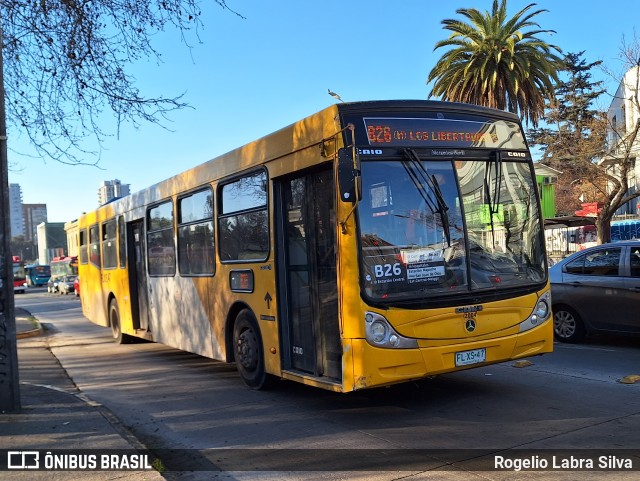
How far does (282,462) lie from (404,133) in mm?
3405

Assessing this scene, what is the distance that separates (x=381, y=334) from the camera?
5820 mm

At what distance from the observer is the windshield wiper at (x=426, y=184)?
20.2 ft

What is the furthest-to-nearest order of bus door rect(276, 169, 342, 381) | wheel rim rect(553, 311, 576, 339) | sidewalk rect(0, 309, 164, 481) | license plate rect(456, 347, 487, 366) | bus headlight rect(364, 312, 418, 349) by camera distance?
wheel rim rect(553, 311, 576, 339) → bus door rect(276, 169, 342, 381) → license plate rect(456, 347, 487, 366) → bus headlight rect(364, 312, 418, 349) → sidewalk rect(0, 309, 164, 481)

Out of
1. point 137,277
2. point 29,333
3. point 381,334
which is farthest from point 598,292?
point 29,333

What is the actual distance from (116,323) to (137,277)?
7.26 ft

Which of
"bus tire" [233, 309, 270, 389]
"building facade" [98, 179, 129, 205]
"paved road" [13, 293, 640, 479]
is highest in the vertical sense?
"building facade" [98, 179, 129, 205]

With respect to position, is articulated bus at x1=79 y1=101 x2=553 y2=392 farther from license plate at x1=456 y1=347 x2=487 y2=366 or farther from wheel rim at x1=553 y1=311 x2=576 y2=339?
wheel rim at x1=553 y1=311 x2=576 y2=339

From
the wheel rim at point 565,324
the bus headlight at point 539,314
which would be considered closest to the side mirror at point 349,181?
the bus headlight at point 539,314

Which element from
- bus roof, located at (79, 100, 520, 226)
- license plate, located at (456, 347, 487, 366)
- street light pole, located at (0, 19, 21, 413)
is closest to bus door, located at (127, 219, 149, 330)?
bus roof, located at (79, 100, 520, 226)

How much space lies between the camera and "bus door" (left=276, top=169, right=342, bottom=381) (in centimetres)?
636

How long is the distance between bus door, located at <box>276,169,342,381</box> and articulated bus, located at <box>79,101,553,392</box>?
20 mm

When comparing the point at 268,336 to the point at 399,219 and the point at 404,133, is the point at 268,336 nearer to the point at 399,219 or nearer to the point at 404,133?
the point at 399,219

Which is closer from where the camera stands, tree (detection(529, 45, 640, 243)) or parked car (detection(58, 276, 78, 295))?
tree (detection(529, 45, 640, 243))

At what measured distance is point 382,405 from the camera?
7.03 m
